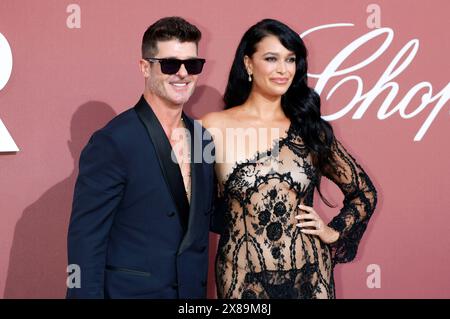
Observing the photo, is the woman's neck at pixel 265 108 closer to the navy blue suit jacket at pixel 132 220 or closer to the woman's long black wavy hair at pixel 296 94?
the woman's long black wavy hair at pixel 296 94

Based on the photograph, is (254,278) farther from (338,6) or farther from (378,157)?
(338,6)

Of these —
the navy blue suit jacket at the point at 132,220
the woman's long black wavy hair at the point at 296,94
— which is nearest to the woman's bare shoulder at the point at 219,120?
the woman's long black wavy hair at the point at 296,94

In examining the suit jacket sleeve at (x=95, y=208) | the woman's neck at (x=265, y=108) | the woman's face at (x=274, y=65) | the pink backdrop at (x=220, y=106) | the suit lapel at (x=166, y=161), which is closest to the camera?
the suit jacket sleeve at (x=95, y=208)

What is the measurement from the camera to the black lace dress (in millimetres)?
2592

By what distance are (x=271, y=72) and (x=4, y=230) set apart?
1487 millimetres

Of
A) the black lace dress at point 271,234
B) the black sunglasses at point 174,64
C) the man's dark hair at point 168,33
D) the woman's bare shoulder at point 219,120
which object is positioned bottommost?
the black lace dress at point 271,234

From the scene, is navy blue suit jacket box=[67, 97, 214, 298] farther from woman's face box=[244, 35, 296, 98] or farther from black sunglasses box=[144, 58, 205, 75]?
woman's face box=[244, 35, 296, 98]

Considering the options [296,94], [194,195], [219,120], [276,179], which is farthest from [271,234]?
[296,94]

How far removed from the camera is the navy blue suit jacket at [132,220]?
7.31 ft

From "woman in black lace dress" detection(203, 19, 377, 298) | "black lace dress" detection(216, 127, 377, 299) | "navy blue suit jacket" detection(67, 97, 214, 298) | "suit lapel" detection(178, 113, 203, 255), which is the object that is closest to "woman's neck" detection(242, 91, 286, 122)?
"woman in black lace dress" detection(203, 19, 377, 298)

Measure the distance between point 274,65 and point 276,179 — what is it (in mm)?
470

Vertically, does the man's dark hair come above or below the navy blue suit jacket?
above
